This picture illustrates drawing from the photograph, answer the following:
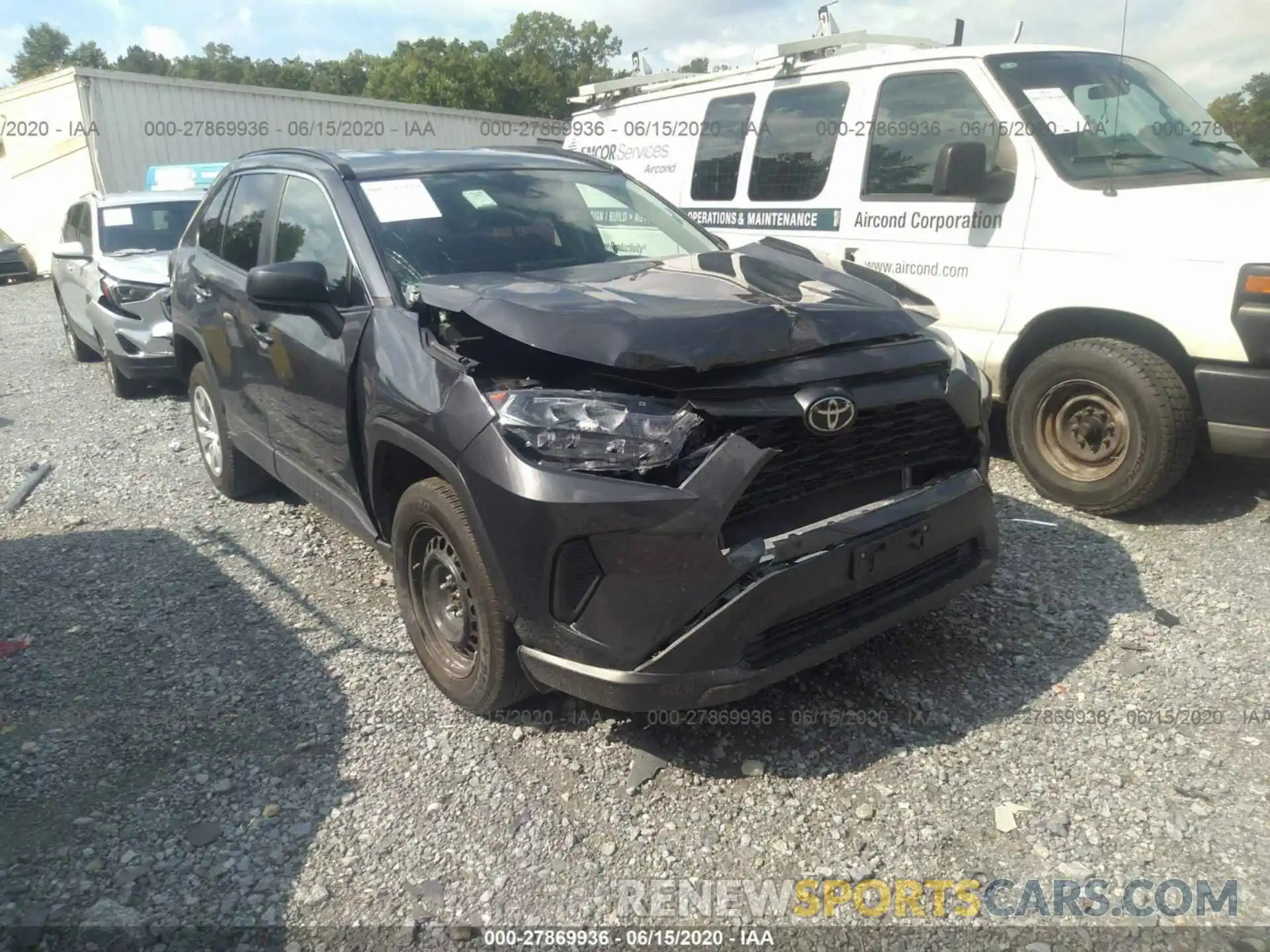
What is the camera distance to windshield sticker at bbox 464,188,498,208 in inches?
149

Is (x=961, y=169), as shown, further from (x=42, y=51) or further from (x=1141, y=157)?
(x=42, y=51)

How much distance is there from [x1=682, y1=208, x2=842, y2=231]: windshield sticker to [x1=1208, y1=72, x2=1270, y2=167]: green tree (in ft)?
7.06

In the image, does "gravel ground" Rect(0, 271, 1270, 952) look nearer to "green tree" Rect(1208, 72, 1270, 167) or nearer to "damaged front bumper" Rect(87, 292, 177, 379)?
"green tree" Rect(1208, 72, 1270, 167)

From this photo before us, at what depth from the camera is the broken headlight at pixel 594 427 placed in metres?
2.54

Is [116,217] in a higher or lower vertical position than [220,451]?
higher

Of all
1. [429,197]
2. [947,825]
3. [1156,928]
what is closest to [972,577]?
[947,825]

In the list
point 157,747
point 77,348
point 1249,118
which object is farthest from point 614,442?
point 77,348

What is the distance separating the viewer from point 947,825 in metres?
2.61

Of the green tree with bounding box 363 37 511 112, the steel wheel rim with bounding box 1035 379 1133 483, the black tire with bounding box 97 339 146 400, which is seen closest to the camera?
the steel wheel rim with bounding box 1035 379 1133 483

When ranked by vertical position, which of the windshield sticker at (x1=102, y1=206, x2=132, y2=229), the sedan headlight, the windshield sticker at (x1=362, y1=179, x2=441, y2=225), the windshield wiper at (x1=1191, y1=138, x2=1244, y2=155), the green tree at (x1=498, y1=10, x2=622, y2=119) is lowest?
the sedan headlight

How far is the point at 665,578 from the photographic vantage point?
2.49 meters

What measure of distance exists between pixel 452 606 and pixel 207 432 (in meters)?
3.15

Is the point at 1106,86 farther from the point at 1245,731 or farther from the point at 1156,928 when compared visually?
the point at 1156,928

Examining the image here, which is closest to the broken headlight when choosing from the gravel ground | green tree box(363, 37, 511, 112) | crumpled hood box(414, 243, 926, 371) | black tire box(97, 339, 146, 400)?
crumpled hood box(414, 243, 926, 371)
